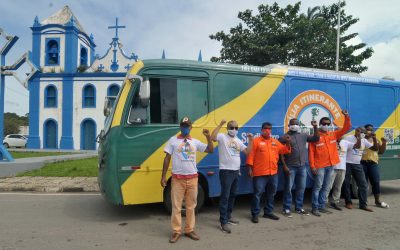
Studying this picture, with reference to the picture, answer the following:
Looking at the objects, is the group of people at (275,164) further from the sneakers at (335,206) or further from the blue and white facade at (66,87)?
the blue and white facade at (66,87)

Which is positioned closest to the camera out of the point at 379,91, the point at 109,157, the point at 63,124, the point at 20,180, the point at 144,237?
the point at 144,237

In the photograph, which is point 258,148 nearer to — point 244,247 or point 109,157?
point 244,247

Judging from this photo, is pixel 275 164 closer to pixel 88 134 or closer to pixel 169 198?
pixel 169 198

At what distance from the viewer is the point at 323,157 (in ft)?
21.6

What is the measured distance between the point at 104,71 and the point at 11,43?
12.9 metres

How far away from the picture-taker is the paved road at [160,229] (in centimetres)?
488

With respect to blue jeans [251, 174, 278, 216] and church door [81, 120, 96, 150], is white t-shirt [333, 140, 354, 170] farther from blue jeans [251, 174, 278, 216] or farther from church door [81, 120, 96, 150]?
church door [81, 120, 96, 150]

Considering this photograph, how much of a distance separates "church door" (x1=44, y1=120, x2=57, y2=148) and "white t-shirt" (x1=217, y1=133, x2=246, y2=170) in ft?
88.5

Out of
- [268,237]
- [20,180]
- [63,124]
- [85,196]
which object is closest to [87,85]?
[63,124]

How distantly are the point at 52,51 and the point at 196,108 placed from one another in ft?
88.5

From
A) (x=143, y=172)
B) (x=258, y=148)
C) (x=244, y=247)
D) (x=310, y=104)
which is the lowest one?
(x=244, y=247)

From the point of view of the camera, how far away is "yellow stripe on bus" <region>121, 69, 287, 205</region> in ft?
19.5

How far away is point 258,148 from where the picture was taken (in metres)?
6.02

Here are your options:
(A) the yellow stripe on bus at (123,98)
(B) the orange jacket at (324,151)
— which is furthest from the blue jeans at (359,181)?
(A) the yellow stripe on bus at (123,98)
